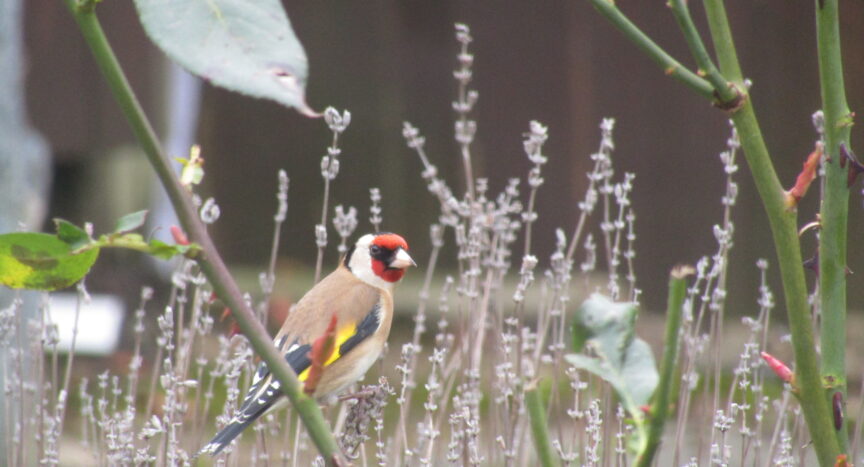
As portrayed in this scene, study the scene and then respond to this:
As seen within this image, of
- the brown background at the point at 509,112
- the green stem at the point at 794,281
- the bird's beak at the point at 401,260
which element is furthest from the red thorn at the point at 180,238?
the brown background at the point at 509,112

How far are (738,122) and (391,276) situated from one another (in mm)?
2063

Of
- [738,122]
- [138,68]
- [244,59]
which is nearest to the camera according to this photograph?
[244,59]

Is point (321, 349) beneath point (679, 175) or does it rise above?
beneath

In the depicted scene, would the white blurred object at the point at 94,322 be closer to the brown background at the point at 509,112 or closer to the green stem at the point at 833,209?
the brown background at the point at 509,112

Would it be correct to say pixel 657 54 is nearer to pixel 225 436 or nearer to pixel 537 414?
pixel 537 414

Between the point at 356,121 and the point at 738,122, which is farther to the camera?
the point at 356,121

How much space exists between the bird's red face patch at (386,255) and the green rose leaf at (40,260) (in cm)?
208

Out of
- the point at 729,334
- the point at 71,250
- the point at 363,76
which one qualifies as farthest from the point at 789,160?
the point at 71,250

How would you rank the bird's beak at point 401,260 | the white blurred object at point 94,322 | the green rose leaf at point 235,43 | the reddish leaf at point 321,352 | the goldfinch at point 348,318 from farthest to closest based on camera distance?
the white blurred object at point 94,322, the bird's beak at point 401,260, the goldfinch at point 348,318, the reddish leaf at point 321,352, the green rose leaf at point 235,43

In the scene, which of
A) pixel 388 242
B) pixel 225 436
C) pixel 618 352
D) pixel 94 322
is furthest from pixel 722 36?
pixel 94 322

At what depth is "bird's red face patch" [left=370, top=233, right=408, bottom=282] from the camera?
278cm

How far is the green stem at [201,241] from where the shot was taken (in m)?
0.57

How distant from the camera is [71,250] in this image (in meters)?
0.63

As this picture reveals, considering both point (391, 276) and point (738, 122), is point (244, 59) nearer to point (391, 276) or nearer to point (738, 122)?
point (738, 122)
